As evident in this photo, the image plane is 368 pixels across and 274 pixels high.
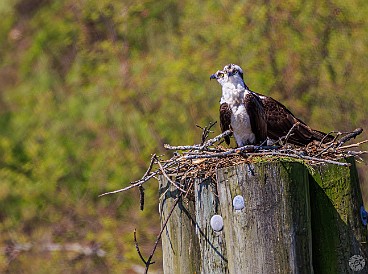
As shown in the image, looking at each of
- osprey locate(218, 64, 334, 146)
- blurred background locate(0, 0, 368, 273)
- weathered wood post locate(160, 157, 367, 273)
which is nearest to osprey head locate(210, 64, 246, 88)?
osprey locate(218, 64, 334, 146)

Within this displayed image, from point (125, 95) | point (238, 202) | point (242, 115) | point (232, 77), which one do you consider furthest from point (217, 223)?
point (125, 95)

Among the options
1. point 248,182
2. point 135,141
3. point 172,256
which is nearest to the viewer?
point 248,182

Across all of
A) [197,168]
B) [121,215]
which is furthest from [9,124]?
[197,168]

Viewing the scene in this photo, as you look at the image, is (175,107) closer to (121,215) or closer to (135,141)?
(135,141)

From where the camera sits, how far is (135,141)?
1207 cm

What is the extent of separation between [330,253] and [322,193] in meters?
0.28

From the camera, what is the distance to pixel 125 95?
1220 cm

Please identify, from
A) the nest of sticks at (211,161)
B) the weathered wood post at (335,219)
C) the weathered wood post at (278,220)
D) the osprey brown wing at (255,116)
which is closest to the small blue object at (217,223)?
the weathered wood post at (278,220)

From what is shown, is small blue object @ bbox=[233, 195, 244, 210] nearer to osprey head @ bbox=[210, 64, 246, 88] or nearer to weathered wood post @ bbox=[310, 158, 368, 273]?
weathered wood post @ bbox=[310, 158, 368, 273]

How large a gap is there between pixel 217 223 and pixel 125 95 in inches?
324

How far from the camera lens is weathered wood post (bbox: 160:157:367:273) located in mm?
3746

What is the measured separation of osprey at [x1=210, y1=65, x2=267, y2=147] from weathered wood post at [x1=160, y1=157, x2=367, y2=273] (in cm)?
177

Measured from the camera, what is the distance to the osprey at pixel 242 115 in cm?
595

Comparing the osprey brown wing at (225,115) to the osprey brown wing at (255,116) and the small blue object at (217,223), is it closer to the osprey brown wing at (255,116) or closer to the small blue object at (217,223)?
the osprey brown wing at (255,116)
